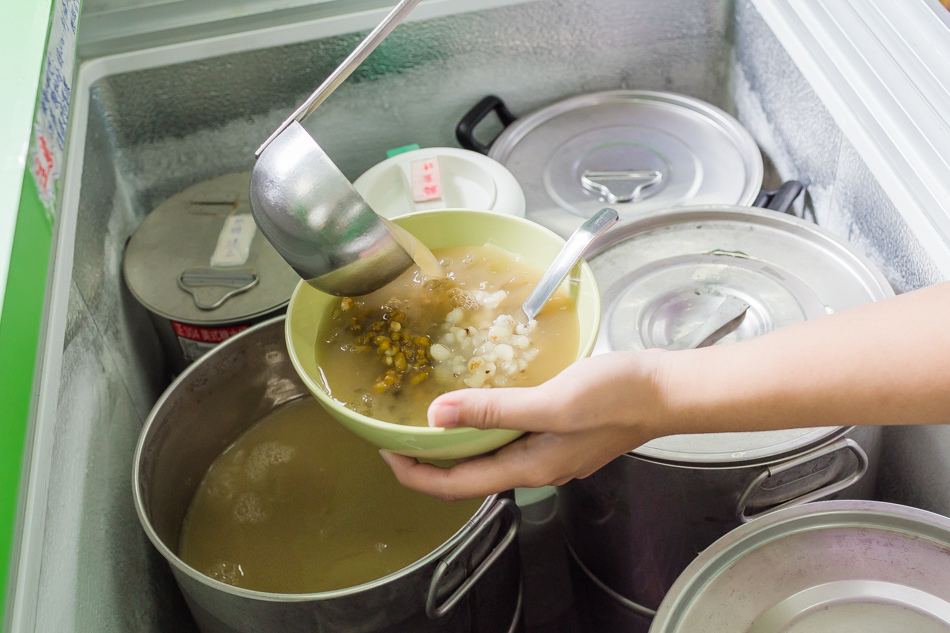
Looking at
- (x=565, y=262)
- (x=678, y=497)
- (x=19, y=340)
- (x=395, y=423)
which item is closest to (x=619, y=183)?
(x=565, y=262)

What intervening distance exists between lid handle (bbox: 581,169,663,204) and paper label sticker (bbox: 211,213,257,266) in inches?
23.3

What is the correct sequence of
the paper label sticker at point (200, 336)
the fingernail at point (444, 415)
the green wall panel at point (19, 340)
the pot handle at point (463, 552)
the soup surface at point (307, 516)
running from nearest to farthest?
the green wall panel at point (19, 340) < the fingernail at point (444, 415) < the pot handle at point (463, 552) < the soup surface at point (307, 516) < the paper label sticker at point (200, 336)

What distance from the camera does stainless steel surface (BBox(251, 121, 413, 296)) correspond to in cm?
83

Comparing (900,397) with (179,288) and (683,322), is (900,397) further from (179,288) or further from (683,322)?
(179,288)

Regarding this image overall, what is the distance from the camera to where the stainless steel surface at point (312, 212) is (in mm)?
832

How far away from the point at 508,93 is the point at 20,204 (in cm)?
103

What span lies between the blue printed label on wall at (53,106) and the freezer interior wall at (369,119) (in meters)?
0.24

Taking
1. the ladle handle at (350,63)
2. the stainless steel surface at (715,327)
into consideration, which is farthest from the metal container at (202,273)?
the stainless steel surface at (715,327)

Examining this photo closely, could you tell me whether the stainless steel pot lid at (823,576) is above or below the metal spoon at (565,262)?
below

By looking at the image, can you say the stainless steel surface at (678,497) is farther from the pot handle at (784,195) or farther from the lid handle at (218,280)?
the lid handle at (218,280)

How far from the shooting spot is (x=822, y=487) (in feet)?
3.20

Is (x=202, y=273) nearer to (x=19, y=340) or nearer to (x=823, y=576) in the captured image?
(x=19, y=340)

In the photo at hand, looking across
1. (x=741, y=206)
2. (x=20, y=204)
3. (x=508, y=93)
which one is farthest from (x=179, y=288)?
(x=741, y=206)

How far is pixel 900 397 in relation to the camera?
0.73 metres
